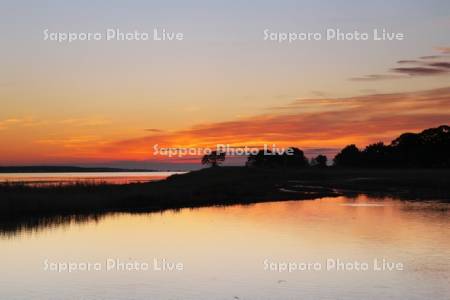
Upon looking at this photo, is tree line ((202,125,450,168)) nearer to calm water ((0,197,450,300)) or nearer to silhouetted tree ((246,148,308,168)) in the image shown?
silhouetted tree ((246,148,308,168))

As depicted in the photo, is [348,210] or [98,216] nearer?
[98,216]

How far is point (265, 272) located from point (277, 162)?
123m

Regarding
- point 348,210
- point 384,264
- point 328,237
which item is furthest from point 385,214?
point 384,264

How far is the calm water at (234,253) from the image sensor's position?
16.6 metres

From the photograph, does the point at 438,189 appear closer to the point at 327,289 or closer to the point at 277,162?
the point at 327,289

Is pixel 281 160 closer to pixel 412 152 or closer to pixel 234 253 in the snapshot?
pixel 412 152

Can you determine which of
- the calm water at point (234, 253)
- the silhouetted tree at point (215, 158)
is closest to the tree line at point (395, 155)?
the silhouetted tree at point (215, 158)

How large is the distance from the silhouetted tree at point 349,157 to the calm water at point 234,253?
106978mm

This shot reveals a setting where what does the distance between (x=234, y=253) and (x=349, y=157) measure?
12903 cm

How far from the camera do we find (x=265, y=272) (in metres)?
18.9

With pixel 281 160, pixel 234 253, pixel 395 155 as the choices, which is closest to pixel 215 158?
pixel 281 160

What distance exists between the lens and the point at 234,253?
2242 centimetres

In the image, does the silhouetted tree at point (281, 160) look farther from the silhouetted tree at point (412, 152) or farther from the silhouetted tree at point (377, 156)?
the silhouetted tree at point (377, 156)

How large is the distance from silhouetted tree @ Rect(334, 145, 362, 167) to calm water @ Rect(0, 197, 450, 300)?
107 meters
